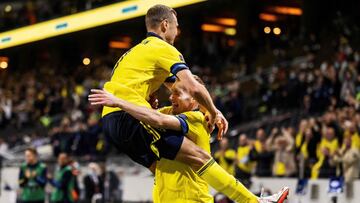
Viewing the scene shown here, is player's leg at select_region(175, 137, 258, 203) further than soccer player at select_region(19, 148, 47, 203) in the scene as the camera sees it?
No

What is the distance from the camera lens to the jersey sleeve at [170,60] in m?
8.52

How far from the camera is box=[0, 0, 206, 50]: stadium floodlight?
24.6 meters

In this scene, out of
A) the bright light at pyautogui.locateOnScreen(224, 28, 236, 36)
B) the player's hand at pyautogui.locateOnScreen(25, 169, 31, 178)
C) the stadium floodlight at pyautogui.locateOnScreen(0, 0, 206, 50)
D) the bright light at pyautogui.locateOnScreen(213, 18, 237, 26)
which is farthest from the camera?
the bright light at pyautogui.locateOnScreen(213, 18, 237, 26)

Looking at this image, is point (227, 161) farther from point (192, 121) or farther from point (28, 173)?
point (192, 121)

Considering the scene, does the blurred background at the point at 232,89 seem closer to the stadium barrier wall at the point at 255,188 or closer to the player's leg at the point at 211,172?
the stadium barrier wall at the point at 255,188

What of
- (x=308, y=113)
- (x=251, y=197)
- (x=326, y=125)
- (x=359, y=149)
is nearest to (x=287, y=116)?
(x=308, y=113)

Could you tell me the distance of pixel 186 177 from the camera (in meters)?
8.84

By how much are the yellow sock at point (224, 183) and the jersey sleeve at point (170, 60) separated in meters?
0.93

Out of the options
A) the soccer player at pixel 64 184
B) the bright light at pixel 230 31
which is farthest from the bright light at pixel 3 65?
the soccer player at pixel 64 184

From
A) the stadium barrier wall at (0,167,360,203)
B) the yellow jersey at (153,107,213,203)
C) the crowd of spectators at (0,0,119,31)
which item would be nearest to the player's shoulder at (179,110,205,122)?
the yellow jersey at (153,107,213,203)

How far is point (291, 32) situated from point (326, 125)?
436 inches

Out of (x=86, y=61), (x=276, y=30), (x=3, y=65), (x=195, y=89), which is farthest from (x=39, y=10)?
(x=195, y=89)

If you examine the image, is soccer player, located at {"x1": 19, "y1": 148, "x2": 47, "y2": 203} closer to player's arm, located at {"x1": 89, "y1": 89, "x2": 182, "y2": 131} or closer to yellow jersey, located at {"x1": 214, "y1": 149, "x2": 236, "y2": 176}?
yellow jersey, located at {"x1": 214, "y1": 149, "x2": 236, "y2": 176}

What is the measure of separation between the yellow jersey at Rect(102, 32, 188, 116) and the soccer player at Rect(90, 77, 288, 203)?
197mm
